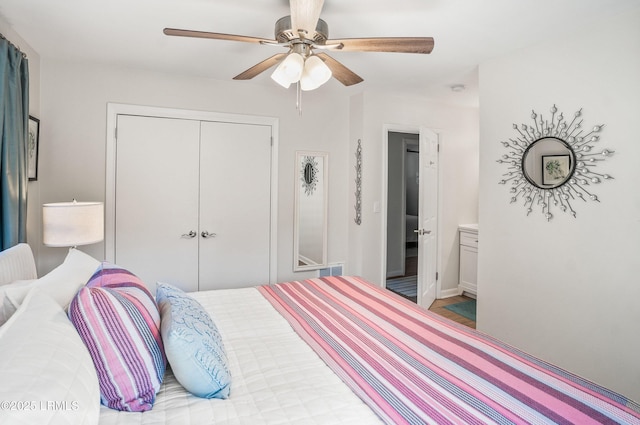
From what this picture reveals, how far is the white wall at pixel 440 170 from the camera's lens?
378 centimetres

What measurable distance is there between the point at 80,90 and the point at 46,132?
434mm

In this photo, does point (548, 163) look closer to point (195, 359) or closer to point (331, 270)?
point (331, 270)

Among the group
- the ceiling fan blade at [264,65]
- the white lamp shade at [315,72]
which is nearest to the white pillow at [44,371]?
the white lamp shade at [315,72]

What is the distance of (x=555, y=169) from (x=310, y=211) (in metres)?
2.19

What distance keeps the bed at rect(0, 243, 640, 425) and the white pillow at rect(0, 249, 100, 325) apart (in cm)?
1

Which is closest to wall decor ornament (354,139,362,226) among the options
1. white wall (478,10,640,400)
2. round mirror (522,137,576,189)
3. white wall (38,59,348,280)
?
white wall (38,59,348,280)

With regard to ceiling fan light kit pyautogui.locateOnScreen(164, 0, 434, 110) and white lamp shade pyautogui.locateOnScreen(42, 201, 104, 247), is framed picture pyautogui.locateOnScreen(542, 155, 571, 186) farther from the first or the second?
white lamp shade pyautogui.locateOnScreen(42, 201, 104, 247)

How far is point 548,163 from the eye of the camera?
8.07 feet

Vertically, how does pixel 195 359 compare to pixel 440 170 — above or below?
below

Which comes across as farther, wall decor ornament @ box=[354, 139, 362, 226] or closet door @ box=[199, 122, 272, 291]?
wall decor ornament @ box=[354, 139, 362, 226]

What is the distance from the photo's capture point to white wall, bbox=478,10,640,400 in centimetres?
204

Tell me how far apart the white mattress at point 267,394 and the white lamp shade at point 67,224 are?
136 centimetres

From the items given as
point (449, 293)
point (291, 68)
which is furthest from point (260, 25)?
point (449, 293)

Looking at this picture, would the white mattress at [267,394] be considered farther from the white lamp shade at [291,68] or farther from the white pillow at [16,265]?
the white lamp shade at [291,68]
